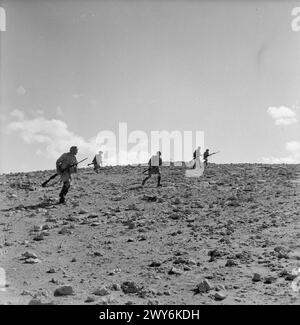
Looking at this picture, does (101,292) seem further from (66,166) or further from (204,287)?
(66,166)

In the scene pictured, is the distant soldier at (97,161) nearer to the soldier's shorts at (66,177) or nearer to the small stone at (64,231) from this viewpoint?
the soldier's shorts at (66,177)

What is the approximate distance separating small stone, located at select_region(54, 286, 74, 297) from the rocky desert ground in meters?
0.01

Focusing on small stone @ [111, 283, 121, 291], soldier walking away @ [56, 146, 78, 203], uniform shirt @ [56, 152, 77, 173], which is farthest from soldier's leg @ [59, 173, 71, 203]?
small stone @ [111, 283, 121, 291]

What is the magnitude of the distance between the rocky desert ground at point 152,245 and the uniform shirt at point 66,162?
1.06 m

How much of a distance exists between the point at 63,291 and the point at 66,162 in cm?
865

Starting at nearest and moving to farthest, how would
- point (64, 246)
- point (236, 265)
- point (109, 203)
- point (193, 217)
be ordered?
point (236, 265)
point (64, 246)
point (193, 217)
point (109, 203)

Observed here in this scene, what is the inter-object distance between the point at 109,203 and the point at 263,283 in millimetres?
8471

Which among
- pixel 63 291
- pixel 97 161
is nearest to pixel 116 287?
pixel 63 291

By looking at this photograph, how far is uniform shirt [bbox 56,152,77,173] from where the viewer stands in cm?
1518

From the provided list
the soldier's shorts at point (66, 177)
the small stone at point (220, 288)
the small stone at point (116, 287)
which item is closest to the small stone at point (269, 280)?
the small stone at point (220, 288)

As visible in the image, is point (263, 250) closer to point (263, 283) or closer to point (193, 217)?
point (263, 283)

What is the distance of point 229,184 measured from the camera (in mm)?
18891
